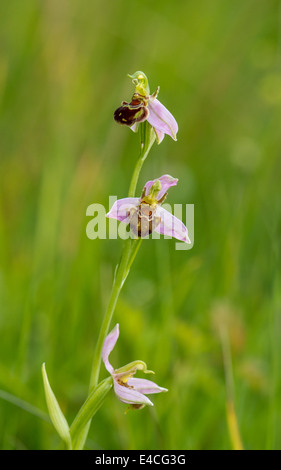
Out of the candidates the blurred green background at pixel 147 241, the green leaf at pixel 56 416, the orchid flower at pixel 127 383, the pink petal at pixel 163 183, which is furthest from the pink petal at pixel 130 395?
the pink petal at pixel 163 183

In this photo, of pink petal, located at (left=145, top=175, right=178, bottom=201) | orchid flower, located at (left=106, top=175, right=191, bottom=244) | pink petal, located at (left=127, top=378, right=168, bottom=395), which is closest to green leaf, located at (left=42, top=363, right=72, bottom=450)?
pink petal, located at (left=127, top=378, right=168, bottom=395)

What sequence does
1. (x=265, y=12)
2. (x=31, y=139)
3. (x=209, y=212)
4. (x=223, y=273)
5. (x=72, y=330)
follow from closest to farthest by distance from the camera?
(x=72, y=330) < (x=223, y=273) < (x=209, y=212) < (x=31, y=139) < (x=265, y=12)

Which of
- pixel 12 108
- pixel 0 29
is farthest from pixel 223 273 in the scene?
pixel 0 29

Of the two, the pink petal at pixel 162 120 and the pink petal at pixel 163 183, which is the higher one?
the pink petal at pixel 162 120

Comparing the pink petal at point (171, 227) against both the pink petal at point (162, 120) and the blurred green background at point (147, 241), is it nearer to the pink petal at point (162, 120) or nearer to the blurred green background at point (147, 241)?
the pink petal at point (162, 120)

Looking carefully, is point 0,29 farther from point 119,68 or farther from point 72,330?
point 72,330
